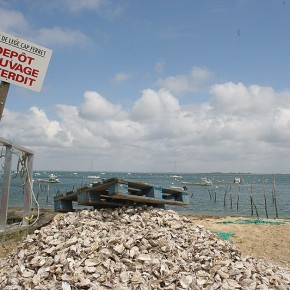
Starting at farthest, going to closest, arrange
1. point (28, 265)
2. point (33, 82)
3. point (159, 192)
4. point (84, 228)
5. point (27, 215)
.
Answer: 1. point (27, 215)
2. point (159, 192)
3. point (84, 228)
4. point (33, 82)
5. point (28, 265)

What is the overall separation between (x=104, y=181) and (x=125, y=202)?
1.07m

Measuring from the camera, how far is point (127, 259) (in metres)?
5.64

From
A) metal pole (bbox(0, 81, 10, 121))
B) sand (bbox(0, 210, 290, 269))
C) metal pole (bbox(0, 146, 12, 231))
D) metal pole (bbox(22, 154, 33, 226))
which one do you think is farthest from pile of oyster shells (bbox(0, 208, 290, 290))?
metal pole (bbox(22, 154, 33, 226))

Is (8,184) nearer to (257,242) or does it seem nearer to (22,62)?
(22,62)

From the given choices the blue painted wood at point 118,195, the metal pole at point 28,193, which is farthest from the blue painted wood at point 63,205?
the metal pole at point 28,193

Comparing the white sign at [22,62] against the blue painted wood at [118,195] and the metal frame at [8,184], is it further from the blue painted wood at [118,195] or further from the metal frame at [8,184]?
the metal frame at [8,184]

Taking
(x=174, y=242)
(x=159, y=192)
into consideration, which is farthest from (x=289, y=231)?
(x=174, y=242)

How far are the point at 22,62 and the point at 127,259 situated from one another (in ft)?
12.5

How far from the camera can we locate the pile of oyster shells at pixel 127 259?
5.21 metres

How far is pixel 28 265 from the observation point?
565 centimetres

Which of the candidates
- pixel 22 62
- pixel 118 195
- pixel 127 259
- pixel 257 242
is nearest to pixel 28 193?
pixel 118 195

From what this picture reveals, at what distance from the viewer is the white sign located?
5.93 meters

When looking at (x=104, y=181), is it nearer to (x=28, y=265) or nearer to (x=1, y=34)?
(x=28, y=265)

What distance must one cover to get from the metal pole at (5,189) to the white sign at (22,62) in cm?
358
